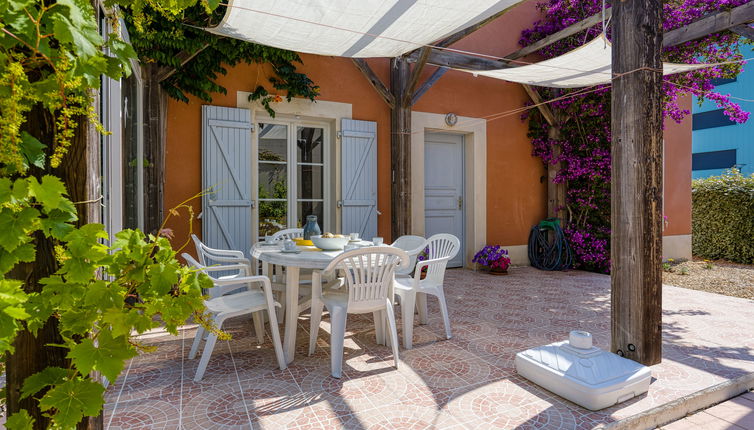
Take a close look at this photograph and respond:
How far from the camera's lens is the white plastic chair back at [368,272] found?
2.40 m

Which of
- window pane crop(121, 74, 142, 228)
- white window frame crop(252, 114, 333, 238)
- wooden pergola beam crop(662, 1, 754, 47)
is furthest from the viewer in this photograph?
white window frame crop(252, 114, 333, 238)

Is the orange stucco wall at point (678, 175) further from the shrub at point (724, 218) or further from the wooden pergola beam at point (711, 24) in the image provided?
the wooden pergola beam at point (711, 24)

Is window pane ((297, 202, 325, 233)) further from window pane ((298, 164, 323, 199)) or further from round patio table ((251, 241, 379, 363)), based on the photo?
round patio table ((251, 241, 379, 363))

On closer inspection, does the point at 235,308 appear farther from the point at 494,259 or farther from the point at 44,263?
the point at 494,259

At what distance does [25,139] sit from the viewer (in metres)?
0.80

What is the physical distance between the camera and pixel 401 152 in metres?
5.38

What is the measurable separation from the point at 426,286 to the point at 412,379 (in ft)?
2.67

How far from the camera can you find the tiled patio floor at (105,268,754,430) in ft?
6.34

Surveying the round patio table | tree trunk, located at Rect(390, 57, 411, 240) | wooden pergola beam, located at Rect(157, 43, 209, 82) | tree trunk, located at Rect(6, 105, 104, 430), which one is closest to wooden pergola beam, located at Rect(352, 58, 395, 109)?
tree trunk, located at Rect(390, 57, 411, 240)

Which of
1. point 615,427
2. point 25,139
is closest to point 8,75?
point 25,139

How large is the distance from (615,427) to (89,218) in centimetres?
222

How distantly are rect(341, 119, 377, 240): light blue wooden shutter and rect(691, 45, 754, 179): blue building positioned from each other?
13333 millimetres

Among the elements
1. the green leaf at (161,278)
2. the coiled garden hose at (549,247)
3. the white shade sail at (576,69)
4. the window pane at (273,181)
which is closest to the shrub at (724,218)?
the coiled garden hose at (549,247)

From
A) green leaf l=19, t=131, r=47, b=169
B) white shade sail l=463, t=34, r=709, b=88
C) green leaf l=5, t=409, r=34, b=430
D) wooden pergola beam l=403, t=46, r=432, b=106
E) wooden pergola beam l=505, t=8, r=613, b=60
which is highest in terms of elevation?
wooden pergola beam l=505, t=8, r=613, b=60
